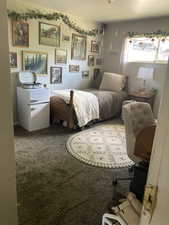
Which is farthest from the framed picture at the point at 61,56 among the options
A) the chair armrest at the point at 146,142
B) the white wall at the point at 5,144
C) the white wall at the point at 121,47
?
the white wall at the point at 5,144

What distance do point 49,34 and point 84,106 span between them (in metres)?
1.82

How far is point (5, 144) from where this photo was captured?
3.27 feet

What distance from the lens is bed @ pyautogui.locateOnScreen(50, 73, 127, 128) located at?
3648 mm

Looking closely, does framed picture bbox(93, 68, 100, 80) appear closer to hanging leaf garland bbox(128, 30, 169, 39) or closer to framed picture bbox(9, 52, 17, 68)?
hanging leaf garland bbox(128, 30, 169, 39)

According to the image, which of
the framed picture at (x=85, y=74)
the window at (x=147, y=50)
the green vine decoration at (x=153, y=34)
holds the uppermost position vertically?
the green vine decoration at (x=153, y=34)

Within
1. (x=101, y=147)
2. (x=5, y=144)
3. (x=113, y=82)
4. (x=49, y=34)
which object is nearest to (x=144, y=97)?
(x=113, y=82)

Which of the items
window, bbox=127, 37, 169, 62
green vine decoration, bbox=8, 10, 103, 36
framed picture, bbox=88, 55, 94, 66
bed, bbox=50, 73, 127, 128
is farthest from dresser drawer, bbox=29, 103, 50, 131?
window, bbox=127, 37, 169, 62

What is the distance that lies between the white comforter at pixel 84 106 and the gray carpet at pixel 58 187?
2.90 feet

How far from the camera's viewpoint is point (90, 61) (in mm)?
5293

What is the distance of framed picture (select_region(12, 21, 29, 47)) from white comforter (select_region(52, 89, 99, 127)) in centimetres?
120

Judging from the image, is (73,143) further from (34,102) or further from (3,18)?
(3,18)

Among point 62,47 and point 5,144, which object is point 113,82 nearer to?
point 62,47

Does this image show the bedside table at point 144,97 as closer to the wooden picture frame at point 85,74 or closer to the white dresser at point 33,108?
the wooden picture frame at point 85,74

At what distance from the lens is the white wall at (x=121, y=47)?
448 centimetres
